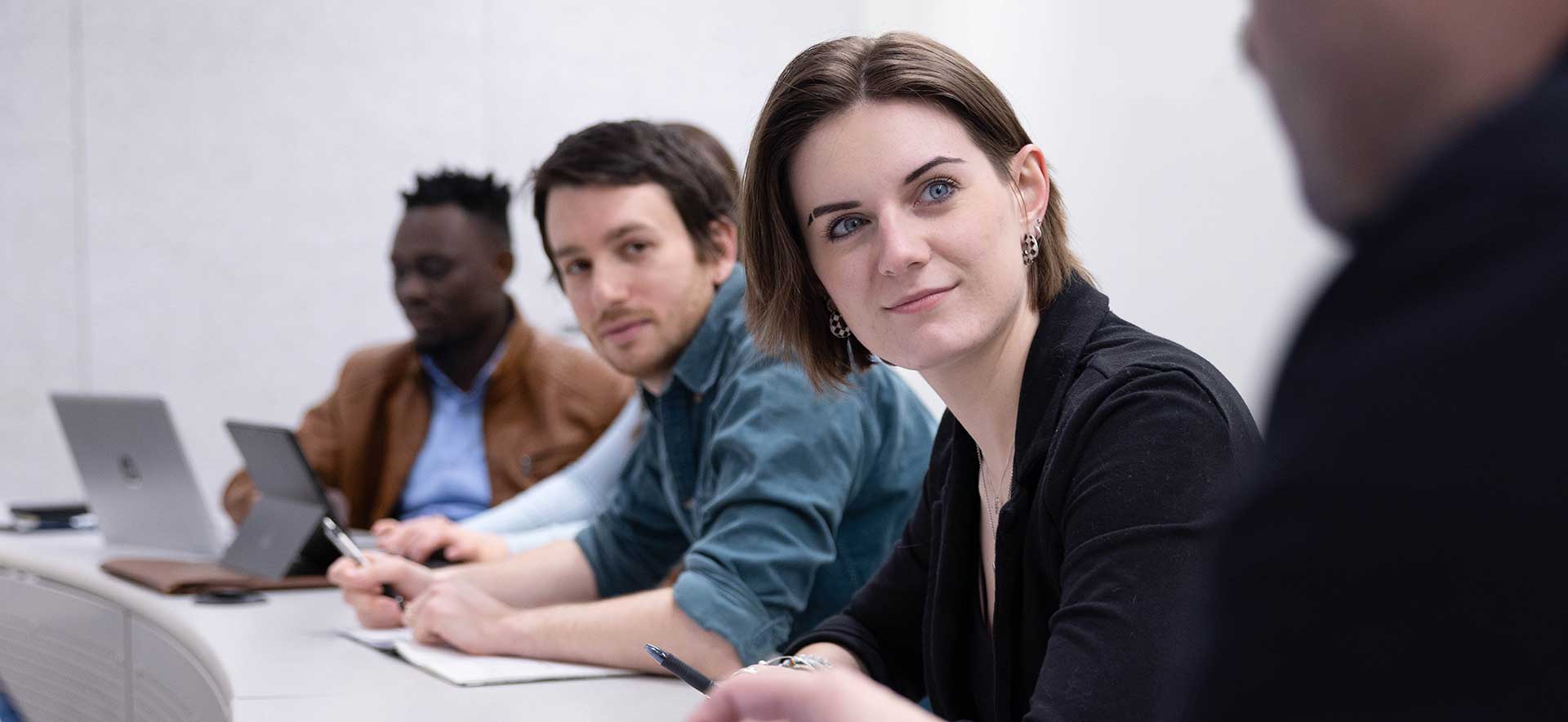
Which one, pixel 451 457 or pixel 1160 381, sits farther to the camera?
pixel 451 457

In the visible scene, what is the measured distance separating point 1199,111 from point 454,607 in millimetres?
1660

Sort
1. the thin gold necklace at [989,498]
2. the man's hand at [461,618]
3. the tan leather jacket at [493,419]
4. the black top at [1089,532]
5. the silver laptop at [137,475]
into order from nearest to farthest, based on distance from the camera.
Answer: the black top at [1089,532] → the thin gold necklace at [989,498] → the man's hand at [461,618] → the silver laptop at [137,475] → the tan leather jacket at [493,419]

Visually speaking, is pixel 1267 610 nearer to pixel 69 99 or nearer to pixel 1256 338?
pixel 1256 338

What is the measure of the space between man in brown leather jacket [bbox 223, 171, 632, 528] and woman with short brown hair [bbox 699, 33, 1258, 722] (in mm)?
1580

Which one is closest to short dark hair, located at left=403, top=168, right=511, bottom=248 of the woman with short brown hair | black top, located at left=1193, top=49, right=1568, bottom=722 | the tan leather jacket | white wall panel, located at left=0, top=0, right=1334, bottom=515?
the tan leather jacket

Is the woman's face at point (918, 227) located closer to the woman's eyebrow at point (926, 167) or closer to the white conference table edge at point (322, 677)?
the woman's eyebrow at point (926, 167)

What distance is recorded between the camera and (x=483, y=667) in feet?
5.41

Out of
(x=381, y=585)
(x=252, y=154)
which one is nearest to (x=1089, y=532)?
(x=381, y=585)

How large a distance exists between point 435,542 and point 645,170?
71cm

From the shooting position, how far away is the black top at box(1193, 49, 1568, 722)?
0.35 m

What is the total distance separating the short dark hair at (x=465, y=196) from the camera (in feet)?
10.2

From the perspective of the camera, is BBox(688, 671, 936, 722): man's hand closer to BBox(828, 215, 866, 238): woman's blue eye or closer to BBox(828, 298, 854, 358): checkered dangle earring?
BBox(828, 215, 866, 238): woman's blue eye

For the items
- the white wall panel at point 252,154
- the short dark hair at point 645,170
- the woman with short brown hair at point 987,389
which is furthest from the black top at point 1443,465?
the white wall panel at point 252,154

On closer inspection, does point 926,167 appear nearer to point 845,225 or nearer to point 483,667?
point 845,225
